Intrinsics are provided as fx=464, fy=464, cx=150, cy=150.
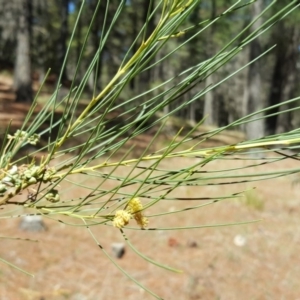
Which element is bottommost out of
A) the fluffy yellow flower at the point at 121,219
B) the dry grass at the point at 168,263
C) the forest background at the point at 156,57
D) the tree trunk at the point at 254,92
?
the dry grass at the point at 168,263

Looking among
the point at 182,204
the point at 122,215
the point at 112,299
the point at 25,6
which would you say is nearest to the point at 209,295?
the point at 112,299

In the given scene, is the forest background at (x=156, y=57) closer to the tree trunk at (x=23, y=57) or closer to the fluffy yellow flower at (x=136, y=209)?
the tree trunk at (x=23, y=57)

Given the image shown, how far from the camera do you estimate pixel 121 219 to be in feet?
2.31

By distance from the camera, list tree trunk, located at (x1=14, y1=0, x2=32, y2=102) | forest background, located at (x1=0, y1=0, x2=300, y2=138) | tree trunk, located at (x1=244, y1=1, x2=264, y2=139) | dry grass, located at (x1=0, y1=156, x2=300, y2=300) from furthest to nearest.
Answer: forest background, located at (x1=0, y1=0, x2=300, y2=138) → tree trunk, located at (x1=14, y1=0, x2=32, y2=102) → tree trunk, located at (x1=244, y1=1, x2=264, y2=139) → dry grass, located at (x1=0, y1=156, x2=300, y2=300)

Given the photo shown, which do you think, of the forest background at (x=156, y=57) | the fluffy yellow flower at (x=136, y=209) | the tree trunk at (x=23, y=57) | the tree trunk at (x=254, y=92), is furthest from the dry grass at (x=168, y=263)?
the tree trunk at (x=23, y=57)

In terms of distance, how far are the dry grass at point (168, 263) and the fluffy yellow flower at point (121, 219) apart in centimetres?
360

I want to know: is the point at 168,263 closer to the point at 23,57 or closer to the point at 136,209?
the point at 136,209

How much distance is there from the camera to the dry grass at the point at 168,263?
437 centimetres

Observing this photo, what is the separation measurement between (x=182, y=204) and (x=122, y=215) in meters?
6.76

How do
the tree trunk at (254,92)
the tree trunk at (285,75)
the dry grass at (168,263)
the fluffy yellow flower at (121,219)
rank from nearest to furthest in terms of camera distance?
1. the fluffy yellow flower at (121,219)
2. the dry grass at (168,263)
3. the tree trunk at (254,92)
4. the tree trunk at (285,75)

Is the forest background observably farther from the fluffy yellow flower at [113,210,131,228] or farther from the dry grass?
the fluffy yellow flower at [113,210,131,228]

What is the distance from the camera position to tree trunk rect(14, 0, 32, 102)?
12.6 m

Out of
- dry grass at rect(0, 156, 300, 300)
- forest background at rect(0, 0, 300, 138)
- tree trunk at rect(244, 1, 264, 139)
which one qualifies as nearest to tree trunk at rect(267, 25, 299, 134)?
forest background at rect(0, 0, 300, 138)

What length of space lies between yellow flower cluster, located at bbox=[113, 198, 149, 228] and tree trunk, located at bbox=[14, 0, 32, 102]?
12.7 m
